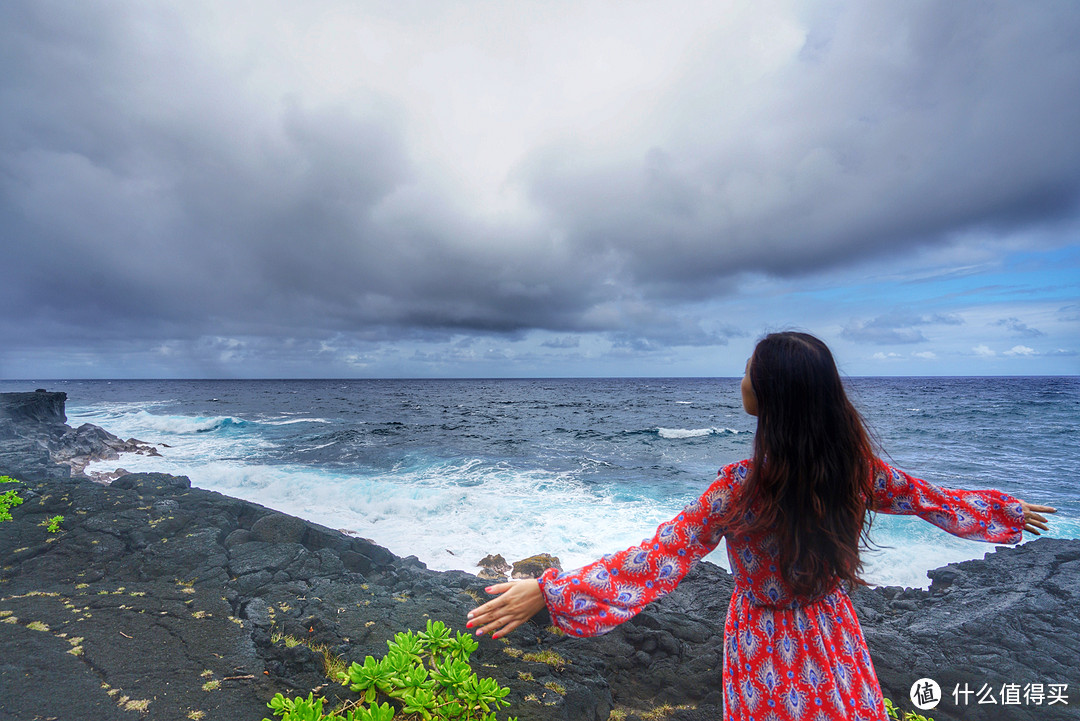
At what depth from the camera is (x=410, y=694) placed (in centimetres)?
251

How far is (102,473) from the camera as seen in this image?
55.2 feet

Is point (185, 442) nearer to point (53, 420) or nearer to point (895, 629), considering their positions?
point (53, 420)

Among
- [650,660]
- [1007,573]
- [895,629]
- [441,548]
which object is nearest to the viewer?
[650,660]

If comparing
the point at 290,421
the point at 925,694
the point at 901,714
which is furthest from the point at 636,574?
the point at 290,421

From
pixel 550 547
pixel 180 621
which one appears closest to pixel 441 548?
pixel 550 547

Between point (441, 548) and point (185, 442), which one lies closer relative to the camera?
point (441, 548)

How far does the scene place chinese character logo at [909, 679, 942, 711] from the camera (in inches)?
149

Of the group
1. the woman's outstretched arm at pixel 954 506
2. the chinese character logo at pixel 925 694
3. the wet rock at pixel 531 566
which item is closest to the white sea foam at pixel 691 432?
the wet rock at pixel 531 566

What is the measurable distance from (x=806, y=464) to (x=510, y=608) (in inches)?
49.5

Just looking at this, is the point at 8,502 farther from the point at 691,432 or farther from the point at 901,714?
the point at 691,432

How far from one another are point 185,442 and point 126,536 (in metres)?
24.7

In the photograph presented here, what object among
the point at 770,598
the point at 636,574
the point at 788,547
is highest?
the point at 788,547

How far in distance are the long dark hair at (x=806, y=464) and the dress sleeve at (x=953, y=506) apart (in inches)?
9.1

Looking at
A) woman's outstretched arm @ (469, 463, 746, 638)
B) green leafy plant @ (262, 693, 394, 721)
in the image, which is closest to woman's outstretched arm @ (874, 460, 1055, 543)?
woman's outstretched arm @ (469, 463, 746, 638)
